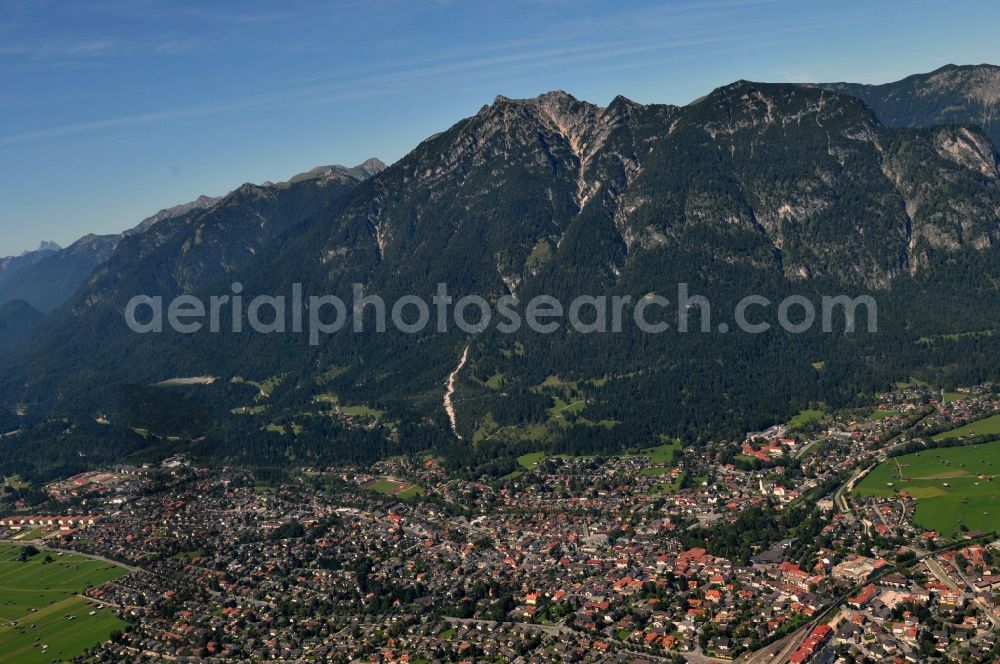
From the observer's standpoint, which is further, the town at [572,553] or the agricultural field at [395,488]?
the agricultural field at [395,488]

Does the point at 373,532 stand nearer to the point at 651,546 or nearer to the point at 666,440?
the point at 651,546

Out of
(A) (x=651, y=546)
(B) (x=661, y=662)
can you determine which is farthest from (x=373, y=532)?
(B) (x=661, y=662)


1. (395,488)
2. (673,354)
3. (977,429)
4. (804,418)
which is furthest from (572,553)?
(673,354)

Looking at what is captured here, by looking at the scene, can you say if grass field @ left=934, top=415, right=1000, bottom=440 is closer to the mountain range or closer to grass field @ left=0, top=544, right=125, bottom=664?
the mountain range

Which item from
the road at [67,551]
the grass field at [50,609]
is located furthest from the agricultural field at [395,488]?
the grass field at [50,609]

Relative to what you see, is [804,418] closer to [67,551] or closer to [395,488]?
[395,488]

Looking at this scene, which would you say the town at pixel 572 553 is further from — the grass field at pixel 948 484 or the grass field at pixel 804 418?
the grass field at pixel 804 418
